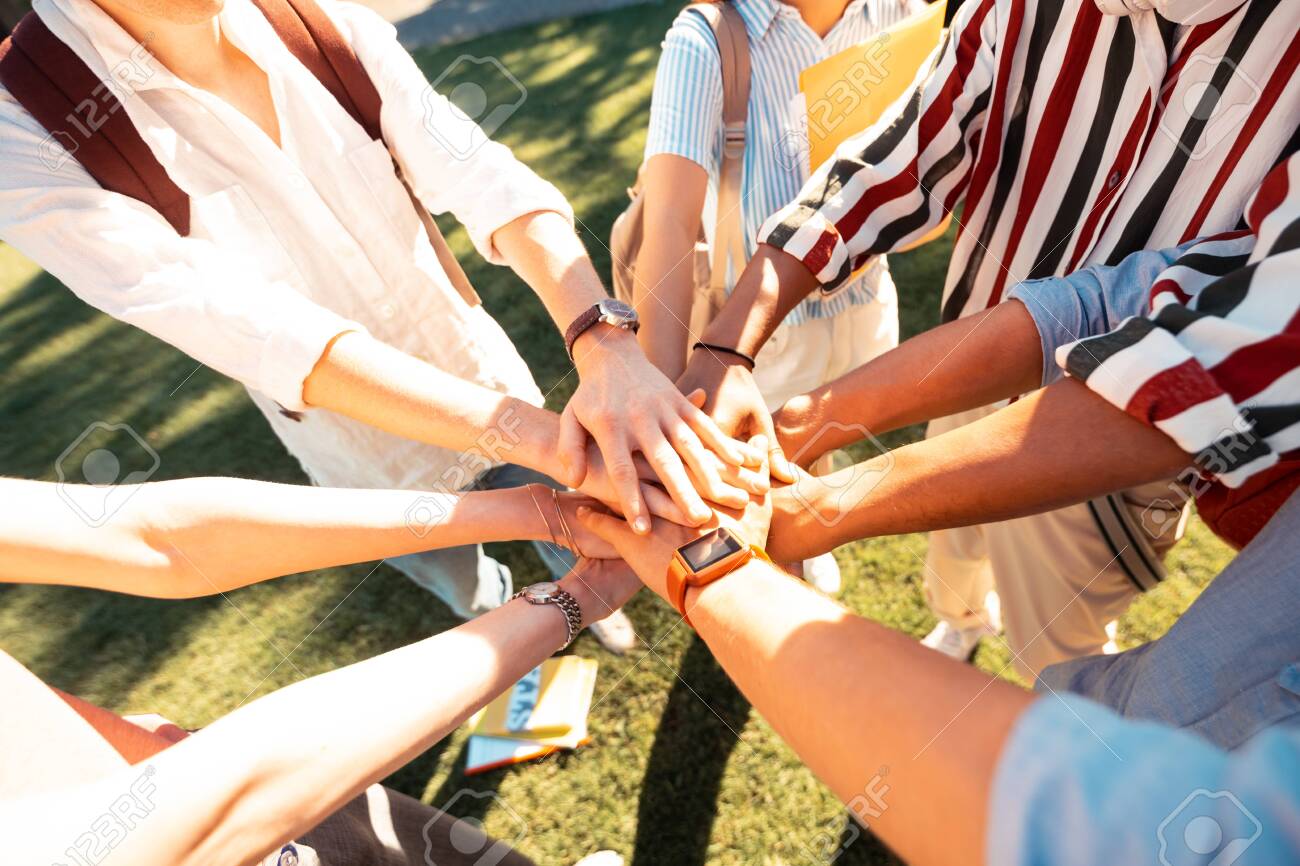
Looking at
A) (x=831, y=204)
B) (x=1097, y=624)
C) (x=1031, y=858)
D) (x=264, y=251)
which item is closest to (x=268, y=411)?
(x=264, y=251)

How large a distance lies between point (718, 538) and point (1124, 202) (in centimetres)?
112

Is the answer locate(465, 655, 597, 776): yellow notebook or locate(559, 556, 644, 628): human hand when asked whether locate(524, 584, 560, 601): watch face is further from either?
locate(465, 655, 597, 776): yellow notebook

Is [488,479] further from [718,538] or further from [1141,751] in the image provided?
[1141,751]

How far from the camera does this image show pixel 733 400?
1.84 meters

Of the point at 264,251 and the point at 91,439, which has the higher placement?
the point at 264,251

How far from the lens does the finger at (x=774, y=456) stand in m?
1.76

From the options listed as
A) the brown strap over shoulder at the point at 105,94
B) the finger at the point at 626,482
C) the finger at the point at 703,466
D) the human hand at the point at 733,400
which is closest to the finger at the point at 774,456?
the human hand at the point at 733,400

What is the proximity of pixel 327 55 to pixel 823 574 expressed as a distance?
8.13 feet

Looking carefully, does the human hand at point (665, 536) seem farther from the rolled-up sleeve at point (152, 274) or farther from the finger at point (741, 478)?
the rolled-up sleeve at point (152, 274)

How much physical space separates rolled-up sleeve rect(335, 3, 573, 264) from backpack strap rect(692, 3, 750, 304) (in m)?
0.63

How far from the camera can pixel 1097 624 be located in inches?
83.9

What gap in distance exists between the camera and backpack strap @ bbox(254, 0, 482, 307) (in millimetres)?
1704

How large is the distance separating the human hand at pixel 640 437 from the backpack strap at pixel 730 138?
25.1 inches

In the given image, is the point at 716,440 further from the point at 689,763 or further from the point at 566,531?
the point at 689,763
